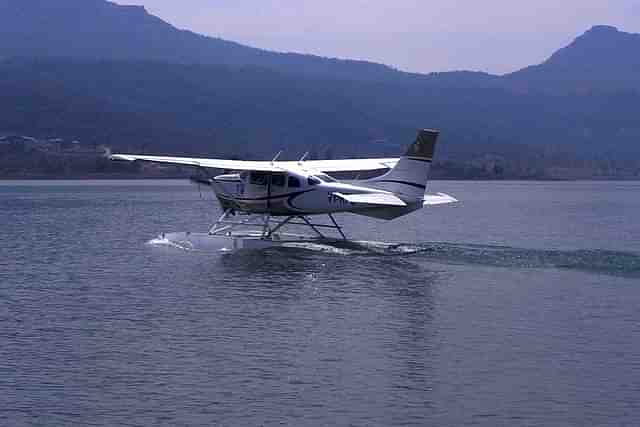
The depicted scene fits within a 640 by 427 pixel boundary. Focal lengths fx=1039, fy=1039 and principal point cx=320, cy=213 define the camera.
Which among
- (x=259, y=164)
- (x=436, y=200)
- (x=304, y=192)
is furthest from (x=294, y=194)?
(x=436, y=200)

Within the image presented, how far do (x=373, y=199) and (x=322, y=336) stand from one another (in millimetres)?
9779

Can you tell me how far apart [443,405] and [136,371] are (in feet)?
13.7

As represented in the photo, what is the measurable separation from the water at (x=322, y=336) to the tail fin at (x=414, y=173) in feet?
5.68

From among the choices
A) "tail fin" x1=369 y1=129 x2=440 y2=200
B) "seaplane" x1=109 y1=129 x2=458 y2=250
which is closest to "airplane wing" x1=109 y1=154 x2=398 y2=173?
"seaplane" x1=109 y1=129 x2=458 y2=250

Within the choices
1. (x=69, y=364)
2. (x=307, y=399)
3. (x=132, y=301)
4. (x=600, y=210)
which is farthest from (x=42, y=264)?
(x=600, y=210)

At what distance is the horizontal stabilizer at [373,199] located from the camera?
25.6m

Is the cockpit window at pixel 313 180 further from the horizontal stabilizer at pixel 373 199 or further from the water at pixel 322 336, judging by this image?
the water at pixel 322 336

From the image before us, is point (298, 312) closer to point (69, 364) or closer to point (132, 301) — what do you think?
point (132, 301)

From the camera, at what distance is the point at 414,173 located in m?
26.7

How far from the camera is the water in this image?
12.5 m

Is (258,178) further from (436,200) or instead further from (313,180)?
(436,200)

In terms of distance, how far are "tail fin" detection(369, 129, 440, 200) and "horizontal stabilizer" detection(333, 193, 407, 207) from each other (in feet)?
1.65

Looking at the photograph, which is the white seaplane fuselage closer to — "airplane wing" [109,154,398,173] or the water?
"airplane wing" [109,154,398,173]

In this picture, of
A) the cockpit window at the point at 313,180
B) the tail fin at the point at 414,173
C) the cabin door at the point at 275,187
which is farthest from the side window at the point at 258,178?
the tail fin at the point at 414,173
